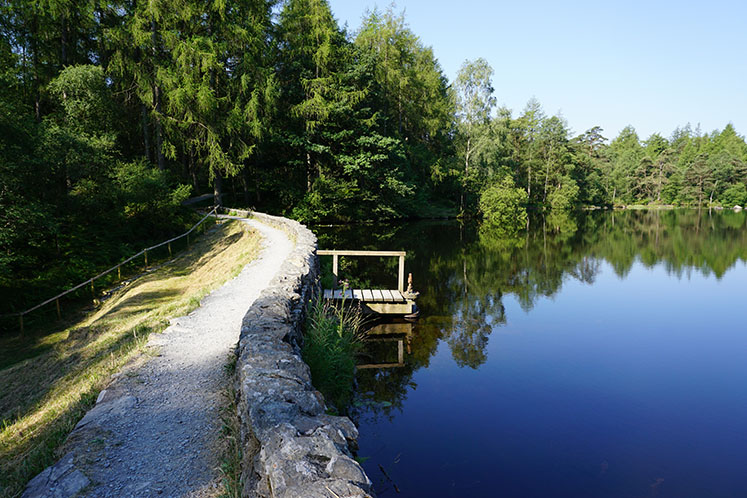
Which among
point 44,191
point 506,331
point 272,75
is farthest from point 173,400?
point 272,75

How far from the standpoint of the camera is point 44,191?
13.8 m

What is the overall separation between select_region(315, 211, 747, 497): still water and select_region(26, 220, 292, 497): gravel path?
2.46 m

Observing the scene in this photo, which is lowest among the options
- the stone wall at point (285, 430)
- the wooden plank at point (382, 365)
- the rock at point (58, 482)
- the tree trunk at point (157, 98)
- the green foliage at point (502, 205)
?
the wooden plank at point (382, 365)

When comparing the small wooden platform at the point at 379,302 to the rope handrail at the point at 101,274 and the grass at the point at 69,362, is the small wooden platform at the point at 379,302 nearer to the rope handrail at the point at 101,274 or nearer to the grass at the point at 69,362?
the grass at the point at 69,362

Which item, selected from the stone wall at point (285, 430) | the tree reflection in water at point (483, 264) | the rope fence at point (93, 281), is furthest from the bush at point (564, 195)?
the stone wall at point (285, 430)

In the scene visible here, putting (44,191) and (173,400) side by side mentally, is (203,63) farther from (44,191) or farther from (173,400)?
(173,400)

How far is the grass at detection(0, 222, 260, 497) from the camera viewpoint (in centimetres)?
437

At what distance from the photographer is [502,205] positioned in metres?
41.2

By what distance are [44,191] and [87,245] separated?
2555 mm

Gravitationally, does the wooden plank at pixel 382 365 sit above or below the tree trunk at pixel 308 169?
below

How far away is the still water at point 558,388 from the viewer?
235 inches

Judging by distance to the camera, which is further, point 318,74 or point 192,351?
point 318,74

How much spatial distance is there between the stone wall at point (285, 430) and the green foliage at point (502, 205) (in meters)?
38.2

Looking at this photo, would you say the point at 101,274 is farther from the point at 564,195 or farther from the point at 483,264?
the point at 564,195
